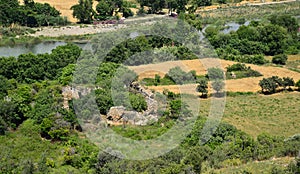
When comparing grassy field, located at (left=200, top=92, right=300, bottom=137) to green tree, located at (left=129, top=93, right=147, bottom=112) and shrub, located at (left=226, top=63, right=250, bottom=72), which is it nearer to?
green tree, located at (left=129, top=93, right=147, bottom=112)

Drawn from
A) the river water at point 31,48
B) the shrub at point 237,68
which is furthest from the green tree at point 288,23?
the river water at point 31,48

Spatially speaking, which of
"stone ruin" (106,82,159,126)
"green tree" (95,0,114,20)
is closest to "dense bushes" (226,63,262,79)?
"stone ruin" (106,82,159,126)

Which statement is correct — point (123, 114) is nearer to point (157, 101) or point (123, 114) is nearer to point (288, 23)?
point (157, 101)

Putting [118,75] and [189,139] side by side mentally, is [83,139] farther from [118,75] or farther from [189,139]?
Answer: [118,75]

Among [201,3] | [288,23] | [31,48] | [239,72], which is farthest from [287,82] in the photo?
[201,3]

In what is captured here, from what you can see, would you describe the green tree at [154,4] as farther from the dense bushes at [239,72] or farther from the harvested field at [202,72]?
the dense bushes at [239,72]

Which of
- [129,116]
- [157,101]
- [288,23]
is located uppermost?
[288,23]

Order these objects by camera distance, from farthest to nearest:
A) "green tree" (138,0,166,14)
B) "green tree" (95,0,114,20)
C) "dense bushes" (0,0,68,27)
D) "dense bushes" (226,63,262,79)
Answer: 1. "green tree" (138,0,166,14)
2. "green tree" (95,0,114,20)
3. "dense bushes" (0,0,68,27)
4. "dense bushes" (226,63,262,79)
